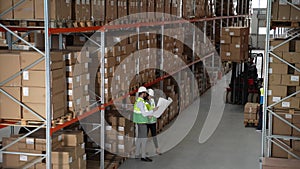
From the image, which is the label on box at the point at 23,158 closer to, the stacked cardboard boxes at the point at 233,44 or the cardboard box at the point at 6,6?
the cardboard box at the point at 6,6

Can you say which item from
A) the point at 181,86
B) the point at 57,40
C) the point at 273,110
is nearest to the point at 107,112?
the point at 57,40

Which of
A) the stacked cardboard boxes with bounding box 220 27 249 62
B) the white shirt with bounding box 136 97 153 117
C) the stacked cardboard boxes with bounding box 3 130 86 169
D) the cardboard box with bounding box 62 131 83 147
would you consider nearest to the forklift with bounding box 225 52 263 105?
the stacked cardboard boxes with bounding box 220 27 249 62

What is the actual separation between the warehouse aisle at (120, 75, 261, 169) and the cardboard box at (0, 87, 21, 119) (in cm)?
330

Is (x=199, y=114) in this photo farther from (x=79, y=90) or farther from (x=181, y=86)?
(x=79, y=90)

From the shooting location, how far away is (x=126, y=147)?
9930mm

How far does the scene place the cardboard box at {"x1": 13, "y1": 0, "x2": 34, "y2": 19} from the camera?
22.4 feet

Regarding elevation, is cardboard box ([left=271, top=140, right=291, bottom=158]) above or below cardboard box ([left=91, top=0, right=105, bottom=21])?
below

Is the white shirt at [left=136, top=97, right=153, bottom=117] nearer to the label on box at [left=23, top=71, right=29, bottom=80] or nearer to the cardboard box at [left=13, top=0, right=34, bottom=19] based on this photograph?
the label on box at [left=23, top=71, right=29, bottom=80]

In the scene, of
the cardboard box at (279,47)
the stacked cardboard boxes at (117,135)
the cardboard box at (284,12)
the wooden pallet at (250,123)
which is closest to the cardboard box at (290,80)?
the cardboard box at (279,47)

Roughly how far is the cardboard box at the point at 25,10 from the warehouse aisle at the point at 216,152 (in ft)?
13.3

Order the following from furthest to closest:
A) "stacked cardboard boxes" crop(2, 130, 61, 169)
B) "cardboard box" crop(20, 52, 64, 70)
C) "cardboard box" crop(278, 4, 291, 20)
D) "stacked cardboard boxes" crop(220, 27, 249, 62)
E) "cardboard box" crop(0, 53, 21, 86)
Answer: "stacked cardboard boxes" crop(220, 27, 249, 62) → "cardboard box" crop(278, 4, 291, 20) → "stacked cardboard boxes" crop(2, 130, 61, 169) → "cardboard box" crop(0, 53, 21, 86) → "cardboard box" crop(20, 52, 64, 70)

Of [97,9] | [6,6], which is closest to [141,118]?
[97,9]

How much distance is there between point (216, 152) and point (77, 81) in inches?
173

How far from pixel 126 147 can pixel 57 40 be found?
109 inches
